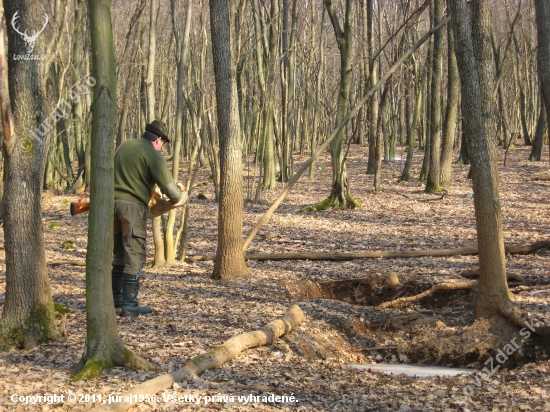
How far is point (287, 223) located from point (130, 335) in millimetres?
7720

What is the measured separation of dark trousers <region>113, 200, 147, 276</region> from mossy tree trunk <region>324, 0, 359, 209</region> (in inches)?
274

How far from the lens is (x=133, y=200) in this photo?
6332 mm

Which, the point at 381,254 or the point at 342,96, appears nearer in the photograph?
the point at 381,254

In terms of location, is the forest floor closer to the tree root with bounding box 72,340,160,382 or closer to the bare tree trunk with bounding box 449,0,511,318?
the tree root with bounding box 72,340,160,382

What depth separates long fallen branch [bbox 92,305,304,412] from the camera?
3977 millimetres

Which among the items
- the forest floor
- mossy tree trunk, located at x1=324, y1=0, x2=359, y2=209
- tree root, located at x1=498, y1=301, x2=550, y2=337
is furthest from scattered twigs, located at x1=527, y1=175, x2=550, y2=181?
tree root, located at x1=498, y1=301, x2=550, y2=337

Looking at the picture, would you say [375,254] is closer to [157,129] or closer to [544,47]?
Result: [544,47]

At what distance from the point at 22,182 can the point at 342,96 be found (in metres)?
9.36

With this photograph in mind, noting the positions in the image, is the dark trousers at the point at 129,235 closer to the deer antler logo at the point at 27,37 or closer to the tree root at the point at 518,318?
the deer antler logo at the point at 27,37

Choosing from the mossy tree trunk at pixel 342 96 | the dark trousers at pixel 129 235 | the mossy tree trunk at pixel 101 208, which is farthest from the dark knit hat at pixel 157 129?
the mossy tree trunk at pixel 342 96

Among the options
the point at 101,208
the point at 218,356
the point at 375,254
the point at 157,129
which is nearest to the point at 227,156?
the point at 157,129

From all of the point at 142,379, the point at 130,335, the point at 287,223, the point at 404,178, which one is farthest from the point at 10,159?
the point at 404,178

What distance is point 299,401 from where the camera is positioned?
13.9 ft

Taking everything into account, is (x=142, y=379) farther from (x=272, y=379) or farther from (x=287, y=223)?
(x=287, y=223)
